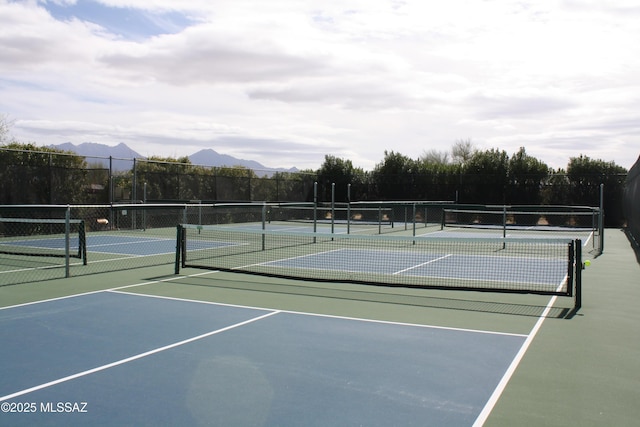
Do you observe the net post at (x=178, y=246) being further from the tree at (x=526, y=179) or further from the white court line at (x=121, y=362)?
the tree at (x=526, y=179)

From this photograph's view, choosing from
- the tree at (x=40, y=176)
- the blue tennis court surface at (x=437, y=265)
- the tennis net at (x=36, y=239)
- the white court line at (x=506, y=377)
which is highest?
the tree at (x=40, y=176)

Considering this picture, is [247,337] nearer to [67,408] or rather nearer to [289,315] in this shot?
[289,315]

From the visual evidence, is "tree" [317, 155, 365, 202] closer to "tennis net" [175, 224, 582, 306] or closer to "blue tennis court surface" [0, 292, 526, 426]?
Answer: "tennis net" [175, 224, 582, 306]

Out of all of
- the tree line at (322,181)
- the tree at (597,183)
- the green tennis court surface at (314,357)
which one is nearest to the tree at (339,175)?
the tree line at (322,181)

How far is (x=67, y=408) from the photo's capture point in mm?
4754

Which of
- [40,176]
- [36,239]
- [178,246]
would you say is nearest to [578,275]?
[178,246]

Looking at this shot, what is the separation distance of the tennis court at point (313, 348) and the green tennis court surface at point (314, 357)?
0.02 meters

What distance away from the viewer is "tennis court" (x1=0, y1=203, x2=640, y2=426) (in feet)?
15.6

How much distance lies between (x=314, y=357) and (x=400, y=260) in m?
8.44

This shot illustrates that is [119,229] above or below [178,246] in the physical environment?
below

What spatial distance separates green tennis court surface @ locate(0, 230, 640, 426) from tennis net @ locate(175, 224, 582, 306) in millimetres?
913

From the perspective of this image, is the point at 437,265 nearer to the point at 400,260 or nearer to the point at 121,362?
the point at 400,260

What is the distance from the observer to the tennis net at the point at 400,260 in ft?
34.3

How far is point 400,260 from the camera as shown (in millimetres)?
14320
